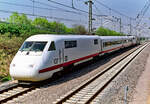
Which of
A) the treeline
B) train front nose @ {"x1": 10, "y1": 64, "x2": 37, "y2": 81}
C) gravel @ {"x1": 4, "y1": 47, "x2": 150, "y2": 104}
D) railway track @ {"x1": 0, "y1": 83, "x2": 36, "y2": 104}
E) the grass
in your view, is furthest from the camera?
the treeline

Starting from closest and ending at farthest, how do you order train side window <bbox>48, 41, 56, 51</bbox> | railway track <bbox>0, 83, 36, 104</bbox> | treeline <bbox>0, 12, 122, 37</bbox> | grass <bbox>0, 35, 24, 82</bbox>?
railway track <bbox>0, 83, 36, 104</bbox> < train side window <bbox>48, 41, 56, 51</bbox> < grass <bbox>0, 35, 24, 82</bbox> < treeline <bbox>0, 12, 122, 37</bbox>

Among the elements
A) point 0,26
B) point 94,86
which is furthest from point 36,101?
point 0,26

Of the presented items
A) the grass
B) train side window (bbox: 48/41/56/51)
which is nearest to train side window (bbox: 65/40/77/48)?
train side window (bbox: 48/41/56/51)

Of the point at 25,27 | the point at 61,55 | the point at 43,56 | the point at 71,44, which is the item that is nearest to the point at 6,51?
the point at 71,44

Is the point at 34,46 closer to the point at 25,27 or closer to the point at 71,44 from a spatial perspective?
the point at 71,44

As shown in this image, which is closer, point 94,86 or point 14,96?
point 14,96

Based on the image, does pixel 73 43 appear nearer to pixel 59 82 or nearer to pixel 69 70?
pixel 69 70

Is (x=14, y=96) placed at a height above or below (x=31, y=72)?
below

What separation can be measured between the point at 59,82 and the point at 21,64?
270 centimetres

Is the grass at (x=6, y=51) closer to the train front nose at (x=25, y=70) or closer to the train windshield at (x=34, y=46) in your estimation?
the train windshield at (x=34, y=46)

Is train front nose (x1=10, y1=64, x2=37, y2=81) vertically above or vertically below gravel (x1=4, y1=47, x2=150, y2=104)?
above

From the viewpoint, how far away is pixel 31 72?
9.98 m

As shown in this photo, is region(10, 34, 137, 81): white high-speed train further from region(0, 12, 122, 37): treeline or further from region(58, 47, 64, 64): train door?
region(0, 12, 122, 37): treeline

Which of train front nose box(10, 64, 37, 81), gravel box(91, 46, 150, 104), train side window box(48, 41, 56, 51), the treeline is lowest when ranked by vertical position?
gravel box(91, 46, 150, 104)
